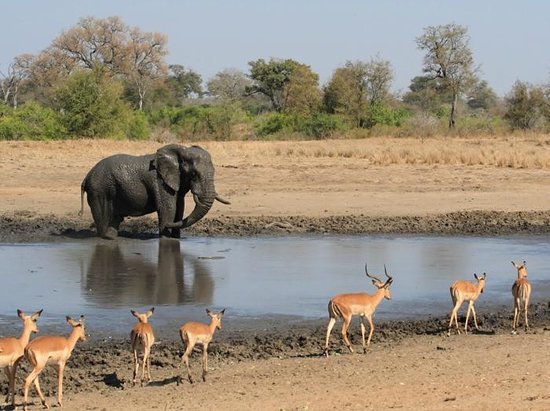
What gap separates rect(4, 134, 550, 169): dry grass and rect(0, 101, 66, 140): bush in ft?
19.1

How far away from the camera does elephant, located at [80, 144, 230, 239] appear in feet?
77.5

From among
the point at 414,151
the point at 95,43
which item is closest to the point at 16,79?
the point at 95,43

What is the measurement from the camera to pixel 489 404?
10.1m

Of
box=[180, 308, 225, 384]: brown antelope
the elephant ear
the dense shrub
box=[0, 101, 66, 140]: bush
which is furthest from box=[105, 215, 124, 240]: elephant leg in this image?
the dense shrub

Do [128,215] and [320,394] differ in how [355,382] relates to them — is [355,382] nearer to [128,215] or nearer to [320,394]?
[320,394]

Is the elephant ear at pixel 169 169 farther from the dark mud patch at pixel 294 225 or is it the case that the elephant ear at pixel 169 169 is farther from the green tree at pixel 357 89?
the green tree at pixel 357 89

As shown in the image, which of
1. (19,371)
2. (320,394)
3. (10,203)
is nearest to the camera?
(320,394)

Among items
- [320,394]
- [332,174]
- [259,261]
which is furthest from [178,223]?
[320,394]

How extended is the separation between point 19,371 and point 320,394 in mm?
3339

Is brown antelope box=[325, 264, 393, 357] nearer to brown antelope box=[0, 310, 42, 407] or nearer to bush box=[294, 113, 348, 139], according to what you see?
brown antelope box=[0, 310, 42, 407]

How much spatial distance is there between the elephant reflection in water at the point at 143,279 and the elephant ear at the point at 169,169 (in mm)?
1761

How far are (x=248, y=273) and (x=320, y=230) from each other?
5.73 metres

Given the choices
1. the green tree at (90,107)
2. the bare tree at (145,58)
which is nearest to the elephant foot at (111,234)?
the green tree at (90,107)

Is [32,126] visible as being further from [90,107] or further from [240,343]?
[240,343]
